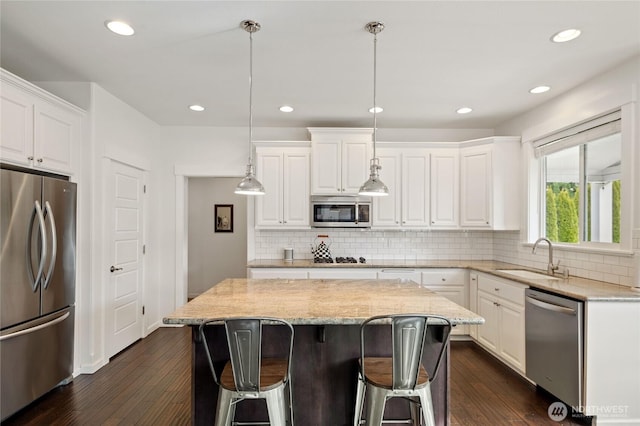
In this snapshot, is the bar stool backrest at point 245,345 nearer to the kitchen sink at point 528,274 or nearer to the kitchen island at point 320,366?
the kitchen island at point 320,366

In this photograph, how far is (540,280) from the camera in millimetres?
3064

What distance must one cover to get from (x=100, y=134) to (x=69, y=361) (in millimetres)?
2039

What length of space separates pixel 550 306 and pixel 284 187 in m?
3.00

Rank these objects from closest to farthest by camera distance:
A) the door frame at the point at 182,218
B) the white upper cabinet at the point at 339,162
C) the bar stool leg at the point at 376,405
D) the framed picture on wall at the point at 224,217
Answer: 1. the bar stool leg at the point at 376,405
2. the white upper cabinet at the point at 339,162
3. the door frame at the point at 182,218
4. the framed picture on wall at the point at 224,217

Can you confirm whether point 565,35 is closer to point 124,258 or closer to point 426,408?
point 426,408

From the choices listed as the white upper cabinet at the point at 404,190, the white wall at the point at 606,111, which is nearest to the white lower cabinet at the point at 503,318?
the white wall at the point at 606,111

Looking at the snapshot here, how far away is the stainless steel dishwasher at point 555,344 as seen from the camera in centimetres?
243

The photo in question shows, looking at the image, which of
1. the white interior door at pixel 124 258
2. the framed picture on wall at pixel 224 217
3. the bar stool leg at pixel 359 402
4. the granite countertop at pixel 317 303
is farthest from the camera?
the framed picture on wall at pixel 224 217

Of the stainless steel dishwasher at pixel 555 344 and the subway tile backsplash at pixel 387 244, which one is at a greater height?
the subway tile backsplash at pixel 387 244

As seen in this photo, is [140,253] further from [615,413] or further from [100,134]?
[615,413]

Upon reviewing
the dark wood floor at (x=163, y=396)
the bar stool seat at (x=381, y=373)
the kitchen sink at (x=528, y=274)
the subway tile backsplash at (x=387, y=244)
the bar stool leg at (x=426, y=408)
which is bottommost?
the dark wood floor at (x=163, y=396)

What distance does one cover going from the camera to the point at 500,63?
2809 millimetres

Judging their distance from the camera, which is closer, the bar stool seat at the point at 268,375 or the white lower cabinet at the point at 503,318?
the bar stool seat at the point at 268,375

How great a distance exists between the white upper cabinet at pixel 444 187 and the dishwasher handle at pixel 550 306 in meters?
1.64
